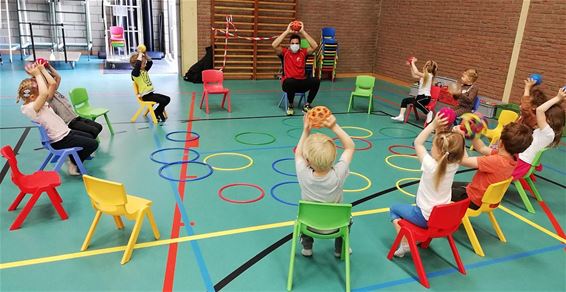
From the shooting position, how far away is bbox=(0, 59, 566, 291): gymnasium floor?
10.6ft

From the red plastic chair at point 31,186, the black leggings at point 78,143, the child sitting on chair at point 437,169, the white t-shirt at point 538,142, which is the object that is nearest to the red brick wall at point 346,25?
the black leggings at point 78,143

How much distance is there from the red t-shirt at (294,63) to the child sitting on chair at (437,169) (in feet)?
18.6

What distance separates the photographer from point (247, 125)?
24.7ft

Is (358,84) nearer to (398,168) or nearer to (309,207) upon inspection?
(398,168)

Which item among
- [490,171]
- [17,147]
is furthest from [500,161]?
[17,147]

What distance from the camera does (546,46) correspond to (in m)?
8.26

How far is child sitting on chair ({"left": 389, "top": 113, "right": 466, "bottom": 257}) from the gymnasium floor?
53 centimetres

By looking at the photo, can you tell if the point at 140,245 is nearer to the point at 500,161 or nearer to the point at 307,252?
the point at 307,252

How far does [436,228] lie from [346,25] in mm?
10823

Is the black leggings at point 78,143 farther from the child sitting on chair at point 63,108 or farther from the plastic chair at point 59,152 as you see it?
the child sitting on chair at point 63,108

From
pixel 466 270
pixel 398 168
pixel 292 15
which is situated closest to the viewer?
pixel 466 270

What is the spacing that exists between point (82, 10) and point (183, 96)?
8209 millimetres

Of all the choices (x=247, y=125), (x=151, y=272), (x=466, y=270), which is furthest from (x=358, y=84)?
(x=151, y=272)

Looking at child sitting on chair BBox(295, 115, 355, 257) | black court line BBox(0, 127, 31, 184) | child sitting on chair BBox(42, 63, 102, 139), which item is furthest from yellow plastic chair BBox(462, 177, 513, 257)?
black court line BBox(0, 127, 31, 184)
